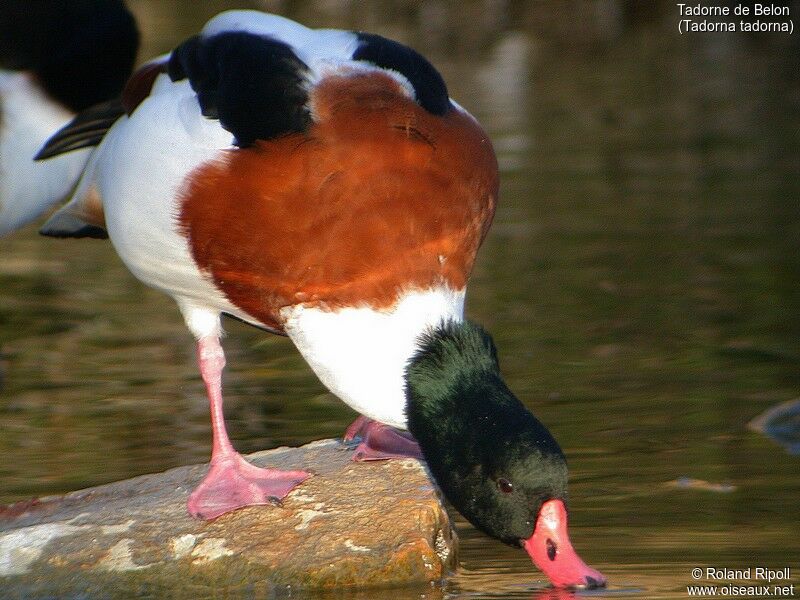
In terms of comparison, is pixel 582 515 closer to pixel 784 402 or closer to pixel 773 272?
pixel 784 402

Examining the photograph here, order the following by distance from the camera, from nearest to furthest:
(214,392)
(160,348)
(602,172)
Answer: (214,392) < (160,348) < (602,172)

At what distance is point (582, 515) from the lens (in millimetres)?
5805

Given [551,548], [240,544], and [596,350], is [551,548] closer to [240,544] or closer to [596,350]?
[240,544]

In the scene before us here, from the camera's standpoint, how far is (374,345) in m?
5.41

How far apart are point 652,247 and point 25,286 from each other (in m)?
4.05

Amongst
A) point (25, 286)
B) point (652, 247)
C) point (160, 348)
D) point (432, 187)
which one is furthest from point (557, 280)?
point (432, 187)

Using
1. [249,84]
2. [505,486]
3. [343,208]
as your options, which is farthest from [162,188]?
[505,486]

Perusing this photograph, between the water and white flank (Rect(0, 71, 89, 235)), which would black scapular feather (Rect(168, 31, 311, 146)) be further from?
the water

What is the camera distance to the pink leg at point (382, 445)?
6145 millimetres

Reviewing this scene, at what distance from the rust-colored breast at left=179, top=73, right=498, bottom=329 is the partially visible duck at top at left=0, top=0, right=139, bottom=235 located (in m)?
1.76

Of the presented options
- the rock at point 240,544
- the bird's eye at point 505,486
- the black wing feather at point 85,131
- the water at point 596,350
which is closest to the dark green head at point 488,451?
the bird's eye at point 505,486

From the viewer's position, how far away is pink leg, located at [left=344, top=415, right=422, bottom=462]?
6.14 metres

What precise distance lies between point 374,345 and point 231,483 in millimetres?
833

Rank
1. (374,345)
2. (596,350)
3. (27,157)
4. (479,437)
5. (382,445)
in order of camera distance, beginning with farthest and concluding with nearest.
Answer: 1. (596,350)
2. (27,157)
3. (382,445)
4. (374,345)
5. (479,437)
